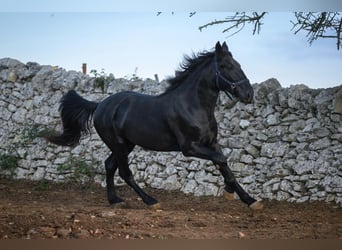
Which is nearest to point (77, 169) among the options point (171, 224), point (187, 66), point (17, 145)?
point (17, 145)

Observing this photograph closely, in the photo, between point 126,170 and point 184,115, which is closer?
point 184,115

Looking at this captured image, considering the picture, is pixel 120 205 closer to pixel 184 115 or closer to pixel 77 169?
pixel 184 115

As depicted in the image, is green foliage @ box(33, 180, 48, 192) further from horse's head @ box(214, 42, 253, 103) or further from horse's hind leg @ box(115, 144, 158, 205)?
horse's head @ box(214, 42, 253, 103)

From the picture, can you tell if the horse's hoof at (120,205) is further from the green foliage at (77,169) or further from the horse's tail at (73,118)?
the green foliage at (77,169)

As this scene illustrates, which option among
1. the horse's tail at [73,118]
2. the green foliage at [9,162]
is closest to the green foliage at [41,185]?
the green foliage at [9,162]

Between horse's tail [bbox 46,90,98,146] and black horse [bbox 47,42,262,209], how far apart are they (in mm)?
189

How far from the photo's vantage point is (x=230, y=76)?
13.0 ft

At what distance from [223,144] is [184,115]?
6.33 feet

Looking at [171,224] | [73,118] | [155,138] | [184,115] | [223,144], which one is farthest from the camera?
[223,144]

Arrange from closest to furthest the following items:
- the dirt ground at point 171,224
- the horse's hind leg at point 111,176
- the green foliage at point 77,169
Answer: the dirt ground at point 171,224 < the horse's hind leg at point 111,176 < the green foliage at point 77,169

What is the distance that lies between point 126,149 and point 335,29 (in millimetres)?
2338

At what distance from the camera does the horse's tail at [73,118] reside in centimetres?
486

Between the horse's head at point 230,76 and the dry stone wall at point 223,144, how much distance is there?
1.83 metres

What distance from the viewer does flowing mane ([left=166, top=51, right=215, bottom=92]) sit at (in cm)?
425
